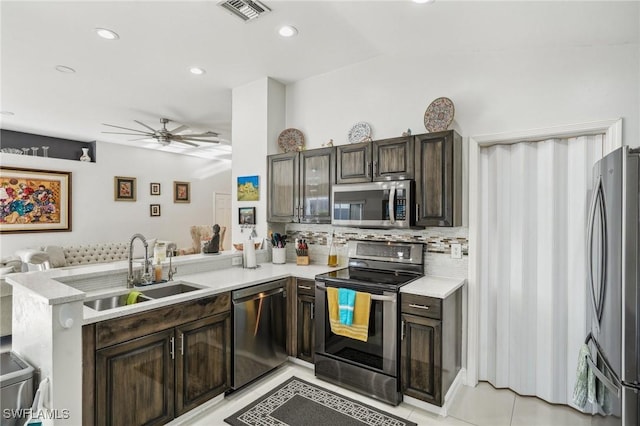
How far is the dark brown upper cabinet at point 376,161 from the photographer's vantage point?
292 cm

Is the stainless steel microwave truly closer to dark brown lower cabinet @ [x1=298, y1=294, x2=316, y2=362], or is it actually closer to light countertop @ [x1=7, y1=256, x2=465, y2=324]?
light countertop @ [x1=7, y1=256, x2=465, y2=324]

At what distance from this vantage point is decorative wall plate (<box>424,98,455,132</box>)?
2889 mm

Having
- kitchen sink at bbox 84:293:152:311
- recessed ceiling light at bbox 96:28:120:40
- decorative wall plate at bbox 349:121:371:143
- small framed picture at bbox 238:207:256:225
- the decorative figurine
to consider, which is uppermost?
recessed ceiling light at bbox 96:28:120:40

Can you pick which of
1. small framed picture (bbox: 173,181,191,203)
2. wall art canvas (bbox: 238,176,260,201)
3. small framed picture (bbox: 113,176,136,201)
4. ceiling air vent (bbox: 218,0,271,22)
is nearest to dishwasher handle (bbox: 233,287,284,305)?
wall art canvas (bbox: 238,176,260,201)

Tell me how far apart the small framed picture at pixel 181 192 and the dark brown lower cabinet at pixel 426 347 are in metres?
6.98

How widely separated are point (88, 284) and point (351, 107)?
286 cm

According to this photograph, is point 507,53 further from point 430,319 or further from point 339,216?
point 430,319

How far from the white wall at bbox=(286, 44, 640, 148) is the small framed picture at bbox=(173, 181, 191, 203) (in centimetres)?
524

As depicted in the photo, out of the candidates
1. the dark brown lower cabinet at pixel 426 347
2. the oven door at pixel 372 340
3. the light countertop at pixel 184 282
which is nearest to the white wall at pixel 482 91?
the light countertop at pixel 184 282

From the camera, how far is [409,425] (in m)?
2.38

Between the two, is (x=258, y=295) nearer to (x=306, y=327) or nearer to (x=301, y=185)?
(x=306, y=327)

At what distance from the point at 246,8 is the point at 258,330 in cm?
256

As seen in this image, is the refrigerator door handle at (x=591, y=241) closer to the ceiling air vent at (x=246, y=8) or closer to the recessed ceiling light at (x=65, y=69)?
the ceiling air vent at (x=246, y=8)

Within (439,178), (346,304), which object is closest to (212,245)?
(346,304)
